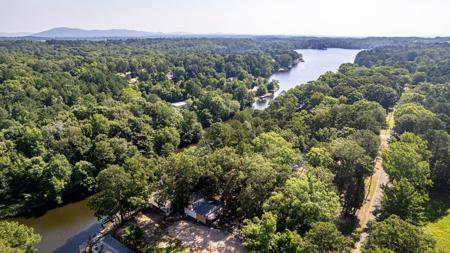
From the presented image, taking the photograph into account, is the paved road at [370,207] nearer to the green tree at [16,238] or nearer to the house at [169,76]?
the green tree at [16,238]

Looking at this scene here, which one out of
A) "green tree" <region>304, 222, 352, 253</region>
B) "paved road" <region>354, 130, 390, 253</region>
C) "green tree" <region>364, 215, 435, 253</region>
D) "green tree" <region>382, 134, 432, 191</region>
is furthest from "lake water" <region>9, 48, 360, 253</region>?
"green tree" <region>382, 134, 432, 191</region>

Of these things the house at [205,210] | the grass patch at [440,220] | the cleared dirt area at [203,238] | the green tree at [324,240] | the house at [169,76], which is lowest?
the cleared dirt area at [203,238]

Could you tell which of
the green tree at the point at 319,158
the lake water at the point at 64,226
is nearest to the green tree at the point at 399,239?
the green tree at the point at 319,158

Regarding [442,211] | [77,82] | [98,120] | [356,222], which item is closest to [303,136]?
[356,222]

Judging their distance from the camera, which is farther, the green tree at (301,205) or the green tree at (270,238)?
the green tree at (301,205)

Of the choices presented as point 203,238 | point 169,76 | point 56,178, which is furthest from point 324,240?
point 169,76

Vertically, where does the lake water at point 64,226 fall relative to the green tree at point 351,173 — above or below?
below

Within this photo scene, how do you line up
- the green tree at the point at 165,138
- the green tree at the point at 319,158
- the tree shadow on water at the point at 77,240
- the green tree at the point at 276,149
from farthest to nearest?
1. the green tree at the point at 165,138
2. the green tree at the point at 276,149
3. the green tree at the point at 319,158
4. the tree shadow on water at the point at 77,240

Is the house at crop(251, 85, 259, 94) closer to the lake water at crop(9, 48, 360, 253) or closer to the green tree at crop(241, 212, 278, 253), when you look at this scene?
the lake water at crop(9, 48, 360, 253)
